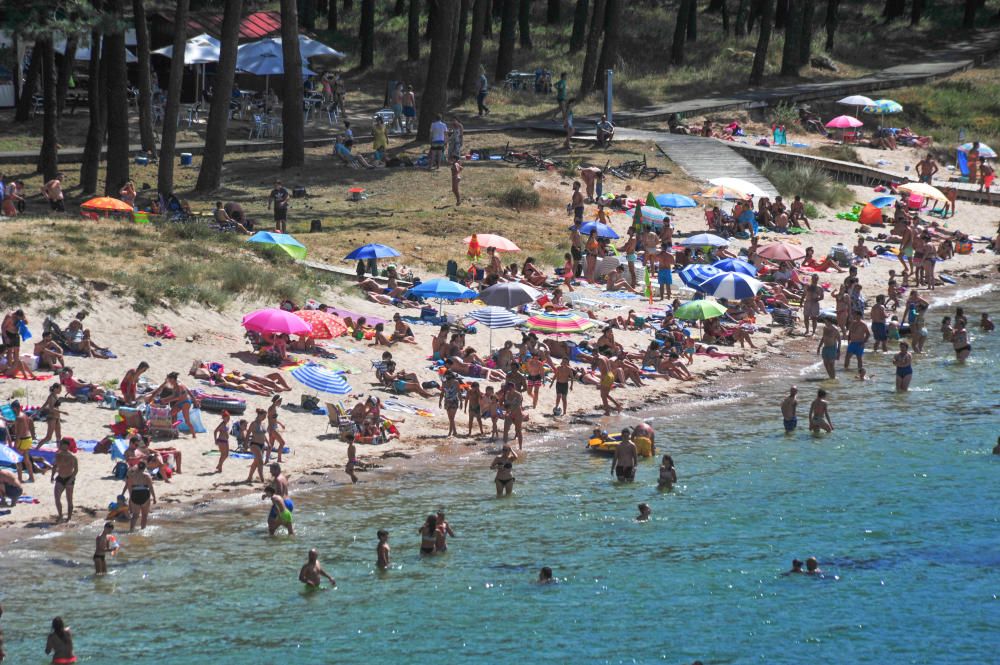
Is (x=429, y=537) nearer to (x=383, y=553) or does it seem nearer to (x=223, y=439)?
(x=383, y=553)

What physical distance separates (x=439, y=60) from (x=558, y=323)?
1729cm

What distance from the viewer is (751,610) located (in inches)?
779

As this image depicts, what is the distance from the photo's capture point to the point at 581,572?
20.7m

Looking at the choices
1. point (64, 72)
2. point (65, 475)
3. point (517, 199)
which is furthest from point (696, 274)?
point (64, 72)

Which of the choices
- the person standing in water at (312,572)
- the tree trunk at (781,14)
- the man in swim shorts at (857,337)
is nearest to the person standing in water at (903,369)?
the man in swim shorts at (857,337)

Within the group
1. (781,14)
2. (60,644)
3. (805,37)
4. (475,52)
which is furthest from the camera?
(781,14)

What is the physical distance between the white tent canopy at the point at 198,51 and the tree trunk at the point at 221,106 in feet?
27.2

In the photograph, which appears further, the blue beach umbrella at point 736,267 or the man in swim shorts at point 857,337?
the blue beach umbrella at point 736,267

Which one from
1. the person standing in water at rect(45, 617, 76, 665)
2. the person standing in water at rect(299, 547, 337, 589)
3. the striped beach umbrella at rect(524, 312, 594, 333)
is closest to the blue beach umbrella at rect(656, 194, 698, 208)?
the striped beach umbrella at rect(524, 312, 594, 333)

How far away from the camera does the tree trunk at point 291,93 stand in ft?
139

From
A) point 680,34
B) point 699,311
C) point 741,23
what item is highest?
point 741,23

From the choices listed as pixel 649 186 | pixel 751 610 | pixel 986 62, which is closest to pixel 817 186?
pixel 649 186

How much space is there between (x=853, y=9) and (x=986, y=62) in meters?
11.2

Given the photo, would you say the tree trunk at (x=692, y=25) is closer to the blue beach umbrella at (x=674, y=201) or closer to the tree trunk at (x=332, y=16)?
the tree trunk at (x=332, y=16)
